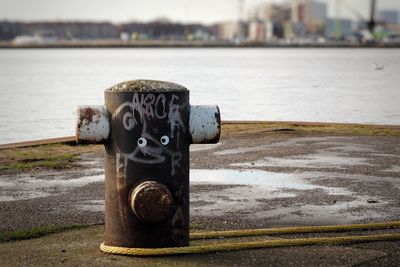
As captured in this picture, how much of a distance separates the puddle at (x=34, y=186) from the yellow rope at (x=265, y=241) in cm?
283

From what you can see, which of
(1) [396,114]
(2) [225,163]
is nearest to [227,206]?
(2) [225,163]

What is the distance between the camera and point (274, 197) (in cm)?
918

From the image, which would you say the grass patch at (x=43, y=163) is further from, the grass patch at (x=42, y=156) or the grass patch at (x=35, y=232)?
the grass patch at (x=35, y=232)

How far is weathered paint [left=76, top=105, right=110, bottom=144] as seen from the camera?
643cm

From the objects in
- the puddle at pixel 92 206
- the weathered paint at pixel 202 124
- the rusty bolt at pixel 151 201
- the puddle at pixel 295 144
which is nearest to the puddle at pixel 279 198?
the puddle at pixel 92 206

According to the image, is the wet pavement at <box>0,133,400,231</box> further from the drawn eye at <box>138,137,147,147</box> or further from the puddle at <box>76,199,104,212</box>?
the drawn eye at <box>138,137,147,147</box>

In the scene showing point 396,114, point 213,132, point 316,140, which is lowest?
point 396,114

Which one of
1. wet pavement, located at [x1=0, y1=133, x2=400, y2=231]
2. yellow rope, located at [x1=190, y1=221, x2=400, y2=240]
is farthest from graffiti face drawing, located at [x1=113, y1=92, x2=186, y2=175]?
wet pavement, located at [x1=0, y1=133, x2=400, y2=231]

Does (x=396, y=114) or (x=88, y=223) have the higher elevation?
(x=88, y=223)

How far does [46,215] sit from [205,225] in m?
1.47

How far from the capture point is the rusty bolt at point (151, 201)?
6328 millimetres

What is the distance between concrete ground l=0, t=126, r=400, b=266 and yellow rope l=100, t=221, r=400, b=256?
6cm

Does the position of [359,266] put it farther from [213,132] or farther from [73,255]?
[73,255]

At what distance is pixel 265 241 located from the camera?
6.72 m
